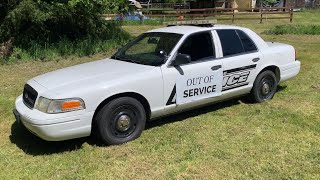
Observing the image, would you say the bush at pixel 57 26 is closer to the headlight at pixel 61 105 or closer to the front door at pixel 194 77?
the front door at pixel 194 77

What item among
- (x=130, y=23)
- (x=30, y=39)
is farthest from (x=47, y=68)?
(x=130, y=23)

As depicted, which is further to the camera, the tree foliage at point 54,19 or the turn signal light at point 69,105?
the tree foliage at point 54,19

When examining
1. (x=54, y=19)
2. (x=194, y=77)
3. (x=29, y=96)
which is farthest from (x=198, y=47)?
(x=54, y=19)

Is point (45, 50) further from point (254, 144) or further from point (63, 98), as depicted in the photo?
point (254, 144)

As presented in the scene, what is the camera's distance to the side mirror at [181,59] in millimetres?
5449

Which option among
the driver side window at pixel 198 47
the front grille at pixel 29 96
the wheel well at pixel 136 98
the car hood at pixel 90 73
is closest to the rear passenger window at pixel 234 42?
the driver side window at pixel 198 47

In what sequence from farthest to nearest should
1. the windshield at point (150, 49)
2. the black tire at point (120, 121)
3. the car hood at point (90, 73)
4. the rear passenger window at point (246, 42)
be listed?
the rear passenger window at point (246, 42)
the windshield at point (150, 49)
the car hood at point (90, 73)
the black tire at point (120, 121)

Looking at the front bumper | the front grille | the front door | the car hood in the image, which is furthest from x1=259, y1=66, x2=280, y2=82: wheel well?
the front grille

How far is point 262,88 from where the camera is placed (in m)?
6.82

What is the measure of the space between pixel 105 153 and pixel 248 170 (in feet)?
5.83

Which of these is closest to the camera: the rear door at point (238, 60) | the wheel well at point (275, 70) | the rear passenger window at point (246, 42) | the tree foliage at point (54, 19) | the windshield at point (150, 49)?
the windshield at point (150, 49)

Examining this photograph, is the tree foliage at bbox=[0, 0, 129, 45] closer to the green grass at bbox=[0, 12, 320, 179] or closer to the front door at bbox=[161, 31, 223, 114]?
the green grass at bbox=[0, 12, 320, 179]

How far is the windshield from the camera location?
5578 mm

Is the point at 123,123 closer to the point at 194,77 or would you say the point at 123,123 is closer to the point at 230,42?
the point at 194,77
